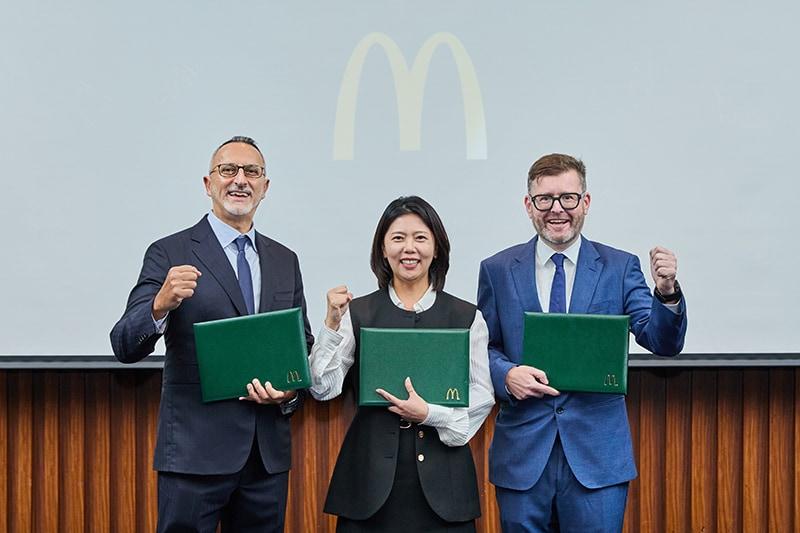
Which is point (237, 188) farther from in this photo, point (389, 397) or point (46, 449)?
point (46, 449)

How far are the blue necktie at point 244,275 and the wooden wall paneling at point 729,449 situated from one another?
181 centimetres

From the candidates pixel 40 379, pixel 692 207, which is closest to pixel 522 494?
pixel 692 207

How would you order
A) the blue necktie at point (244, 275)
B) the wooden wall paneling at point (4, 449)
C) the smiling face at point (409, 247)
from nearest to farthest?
the smiling face at point (409, 247)
the blue necktie at point (244, 275)
the wooden wall paneling at point (4, 449)

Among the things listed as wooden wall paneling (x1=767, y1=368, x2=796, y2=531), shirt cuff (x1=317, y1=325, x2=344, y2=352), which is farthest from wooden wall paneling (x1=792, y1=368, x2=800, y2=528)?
shirt cuff (x1=317, y1=325, x2=344, y2=352)

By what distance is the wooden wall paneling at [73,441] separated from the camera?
278cm

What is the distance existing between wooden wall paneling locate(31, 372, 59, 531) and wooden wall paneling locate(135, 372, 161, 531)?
0.29 meters

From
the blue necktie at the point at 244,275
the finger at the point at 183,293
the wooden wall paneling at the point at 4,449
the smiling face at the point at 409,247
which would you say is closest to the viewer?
the finger at the point at 183,293

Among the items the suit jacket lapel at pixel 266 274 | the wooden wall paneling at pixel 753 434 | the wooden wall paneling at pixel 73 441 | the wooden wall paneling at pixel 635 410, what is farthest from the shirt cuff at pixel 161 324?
the wooden wall paneling at pixel 753 434

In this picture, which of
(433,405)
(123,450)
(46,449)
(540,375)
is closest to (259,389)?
(433,405)

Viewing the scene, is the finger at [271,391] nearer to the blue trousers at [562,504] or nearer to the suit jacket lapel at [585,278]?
the blue trousers at [562,504]

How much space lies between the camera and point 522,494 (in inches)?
70.6

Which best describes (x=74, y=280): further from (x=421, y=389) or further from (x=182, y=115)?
(x=421, y=389)

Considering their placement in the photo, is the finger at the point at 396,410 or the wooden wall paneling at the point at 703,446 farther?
the wooden wall paneling at the point at 703,446

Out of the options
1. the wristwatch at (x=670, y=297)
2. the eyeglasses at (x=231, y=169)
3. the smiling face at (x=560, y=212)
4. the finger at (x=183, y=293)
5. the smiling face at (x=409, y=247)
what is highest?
the eyeglasses at (x=231, y=169)
